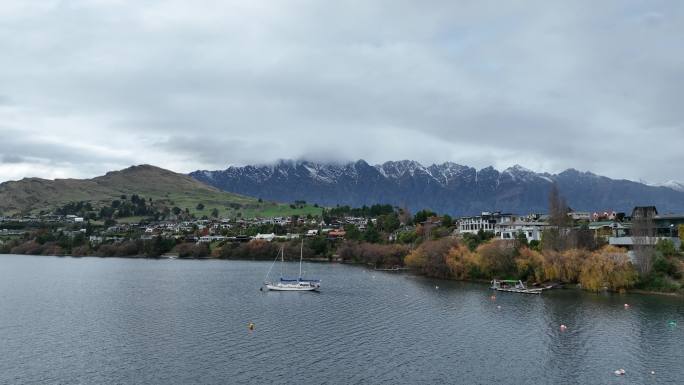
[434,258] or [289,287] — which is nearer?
[289,287]

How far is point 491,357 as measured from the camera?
60.7 m

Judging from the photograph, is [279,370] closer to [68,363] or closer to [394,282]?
[68,363]

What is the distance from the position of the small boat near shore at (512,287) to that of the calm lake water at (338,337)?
3771 mm

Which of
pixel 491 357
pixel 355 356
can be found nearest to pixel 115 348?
pixel 355 356

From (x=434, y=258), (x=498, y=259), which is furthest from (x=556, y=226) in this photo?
(x=434, y=258)

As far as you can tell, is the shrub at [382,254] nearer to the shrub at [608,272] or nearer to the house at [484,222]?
the house at [484,222]

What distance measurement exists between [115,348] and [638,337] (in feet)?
206

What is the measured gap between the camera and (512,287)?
112188 mm

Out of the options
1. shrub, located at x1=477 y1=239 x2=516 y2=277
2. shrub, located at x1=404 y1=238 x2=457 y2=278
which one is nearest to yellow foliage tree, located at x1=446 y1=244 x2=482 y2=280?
shrub, located at x1=477 y1=239 x2=516 y2=277

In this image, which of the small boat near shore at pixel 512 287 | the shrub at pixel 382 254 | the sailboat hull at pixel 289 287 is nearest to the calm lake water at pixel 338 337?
the small boat near shore at pixel 512 287

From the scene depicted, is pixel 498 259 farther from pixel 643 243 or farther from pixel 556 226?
pixel 643 243

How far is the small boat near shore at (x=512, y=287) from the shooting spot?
355ft

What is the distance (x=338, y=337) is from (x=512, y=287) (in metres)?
54.2

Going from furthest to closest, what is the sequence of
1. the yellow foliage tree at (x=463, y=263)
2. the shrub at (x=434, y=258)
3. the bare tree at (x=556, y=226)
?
the shrub at (x=434, y=258) → the yellow foliage tree at (x=463, y=263) → the bare tree at (x=556, y=226)
